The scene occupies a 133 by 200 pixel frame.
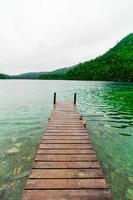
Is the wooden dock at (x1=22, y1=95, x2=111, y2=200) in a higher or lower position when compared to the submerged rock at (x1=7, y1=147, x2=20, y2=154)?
higher

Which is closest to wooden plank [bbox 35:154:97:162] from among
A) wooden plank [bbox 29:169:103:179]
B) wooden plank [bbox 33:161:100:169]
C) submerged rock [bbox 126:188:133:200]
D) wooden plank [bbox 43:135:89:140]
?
wooden plank [bbox 33:161:100:169]

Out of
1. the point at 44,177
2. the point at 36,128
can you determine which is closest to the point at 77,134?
the point at 44,177

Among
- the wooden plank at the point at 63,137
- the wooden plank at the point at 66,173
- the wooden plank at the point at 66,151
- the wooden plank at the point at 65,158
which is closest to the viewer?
the wooden plank at the point at 66,173

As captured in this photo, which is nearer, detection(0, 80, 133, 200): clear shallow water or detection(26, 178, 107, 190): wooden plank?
detection(26, 178, 107, 190): wooden plank

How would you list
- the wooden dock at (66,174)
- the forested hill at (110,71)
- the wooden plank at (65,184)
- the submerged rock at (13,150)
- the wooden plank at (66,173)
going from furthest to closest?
the forested hill at (110,71) → the submerged rock at (13,150) → the wooden plank at (66,173) → the wooden plank at (65,184) → the wooden dock at (66,174)

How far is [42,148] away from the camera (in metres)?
8.55

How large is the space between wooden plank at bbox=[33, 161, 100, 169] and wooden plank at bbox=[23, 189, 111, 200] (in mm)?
1385

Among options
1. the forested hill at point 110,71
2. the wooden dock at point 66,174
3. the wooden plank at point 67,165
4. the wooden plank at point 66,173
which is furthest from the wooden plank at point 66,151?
the forested hill at point 110,71

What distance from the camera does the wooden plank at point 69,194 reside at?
16.8 feet

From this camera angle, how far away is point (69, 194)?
5.29 meters

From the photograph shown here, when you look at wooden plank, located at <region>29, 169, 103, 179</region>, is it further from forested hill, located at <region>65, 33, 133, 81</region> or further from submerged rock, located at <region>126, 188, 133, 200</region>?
forested hill, located at <region>65, 33, 133, 81</region>

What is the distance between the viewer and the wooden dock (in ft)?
17.2

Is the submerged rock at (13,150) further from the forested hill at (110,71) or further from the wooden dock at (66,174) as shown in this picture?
the forested hill at (110,71)

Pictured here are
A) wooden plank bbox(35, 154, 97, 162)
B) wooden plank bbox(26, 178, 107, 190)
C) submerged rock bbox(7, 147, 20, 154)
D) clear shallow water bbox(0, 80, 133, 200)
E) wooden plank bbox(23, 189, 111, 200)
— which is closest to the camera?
wooden plank bbox(23, 189, 111, 200)
